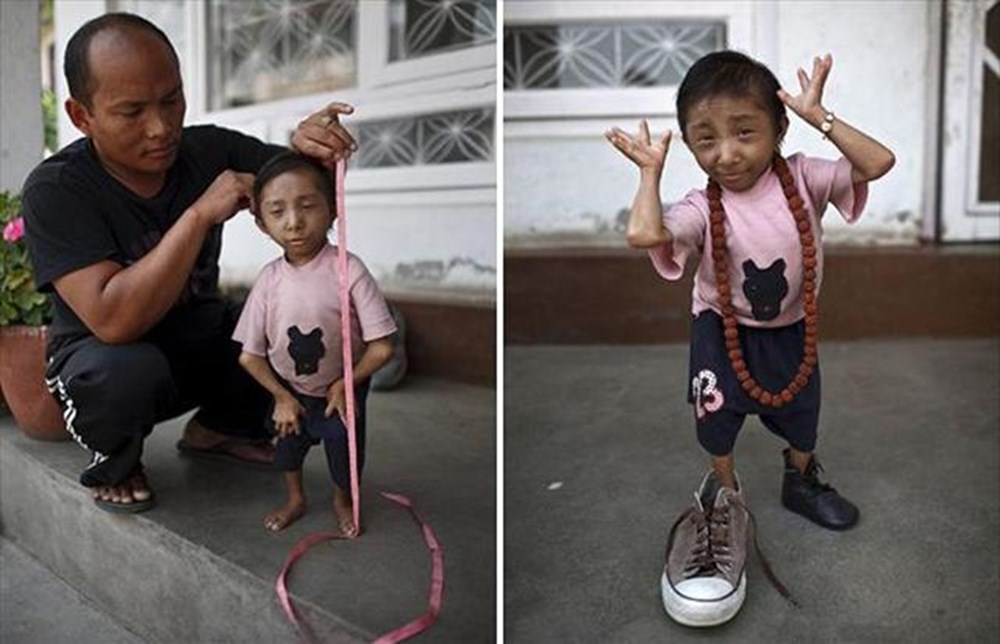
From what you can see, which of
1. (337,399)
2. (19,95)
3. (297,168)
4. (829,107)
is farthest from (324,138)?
(829,107)

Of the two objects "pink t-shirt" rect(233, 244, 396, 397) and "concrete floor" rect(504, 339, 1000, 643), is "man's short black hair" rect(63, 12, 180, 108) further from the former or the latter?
"concrete floor" rect(504, 339, 1000, 643)

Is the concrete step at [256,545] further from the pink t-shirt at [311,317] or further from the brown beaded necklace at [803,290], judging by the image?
the brown beaded necklace at [803,290]

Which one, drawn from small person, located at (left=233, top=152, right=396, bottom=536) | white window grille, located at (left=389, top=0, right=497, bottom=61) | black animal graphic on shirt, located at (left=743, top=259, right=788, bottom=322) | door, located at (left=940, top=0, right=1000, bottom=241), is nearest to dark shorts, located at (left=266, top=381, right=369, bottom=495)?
small person, located at (left=233, top=152, right=396, bottom=536)

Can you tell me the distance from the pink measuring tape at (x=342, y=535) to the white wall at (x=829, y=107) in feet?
1.25

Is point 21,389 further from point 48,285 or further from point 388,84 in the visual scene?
point 388,84

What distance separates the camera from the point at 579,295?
1476 millimetres

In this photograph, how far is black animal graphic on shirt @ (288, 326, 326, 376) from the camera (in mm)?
1194

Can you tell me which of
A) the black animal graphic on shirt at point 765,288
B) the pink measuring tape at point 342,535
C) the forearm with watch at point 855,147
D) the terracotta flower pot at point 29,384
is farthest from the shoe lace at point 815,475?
the terracotta flower pot at point 29,384

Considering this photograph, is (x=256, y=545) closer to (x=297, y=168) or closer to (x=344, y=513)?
(x=344, y=513)

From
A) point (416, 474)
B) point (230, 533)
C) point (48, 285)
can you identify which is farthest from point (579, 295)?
point (48, 285)

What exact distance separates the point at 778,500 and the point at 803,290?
0.94ft

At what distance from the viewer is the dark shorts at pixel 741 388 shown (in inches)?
45.6

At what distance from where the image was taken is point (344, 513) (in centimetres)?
125

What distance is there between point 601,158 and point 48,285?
769 mm
